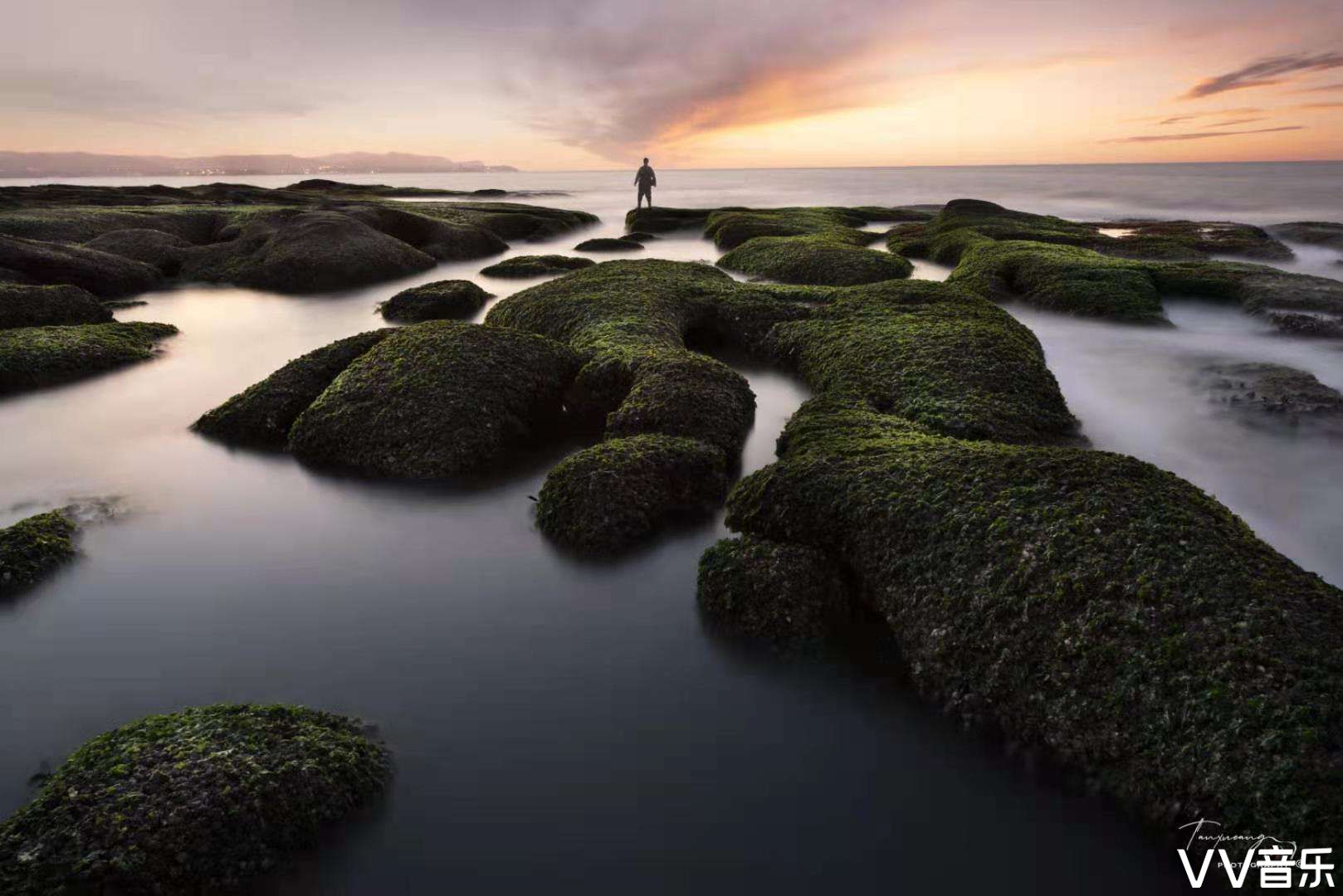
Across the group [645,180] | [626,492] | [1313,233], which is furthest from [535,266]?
[1313,233]

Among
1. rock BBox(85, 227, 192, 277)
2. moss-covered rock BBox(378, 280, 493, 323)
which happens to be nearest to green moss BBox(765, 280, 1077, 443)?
moss-covered rock BBox(378, 280, 493, 323)

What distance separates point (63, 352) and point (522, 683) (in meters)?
13.4

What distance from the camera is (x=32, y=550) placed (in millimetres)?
6824

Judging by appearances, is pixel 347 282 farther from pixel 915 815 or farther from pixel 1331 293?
pixel 1331 293

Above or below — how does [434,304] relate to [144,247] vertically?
below

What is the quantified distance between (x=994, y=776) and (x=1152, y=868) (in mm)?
Result: 858

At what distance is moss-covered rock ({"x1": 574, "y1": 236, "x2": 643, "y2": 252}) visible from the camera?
32.4 meters

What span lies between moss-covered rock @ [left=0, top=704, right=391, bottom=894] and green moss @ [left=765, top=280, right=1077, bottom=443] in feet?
22.8

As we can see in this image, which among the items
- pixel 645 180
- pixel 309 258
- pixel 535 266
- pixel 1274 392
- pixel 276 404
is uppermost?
pixel 645 180

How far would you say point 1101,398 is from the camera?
12219mm

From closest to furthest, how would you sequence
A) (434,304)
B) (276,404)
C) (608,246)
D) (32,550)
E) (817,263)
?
(32,550) < (276,404) < (434,304) < (817,263) < (608,246)

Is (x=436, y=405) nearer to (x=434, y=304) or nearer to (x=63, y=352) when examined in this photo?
(x=63, y=352)

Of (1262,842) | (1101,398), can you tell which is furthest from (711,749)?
(1101,398)

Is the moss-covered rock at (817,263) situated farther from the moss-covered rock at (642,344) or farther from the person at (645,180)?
the person at (645,180)
